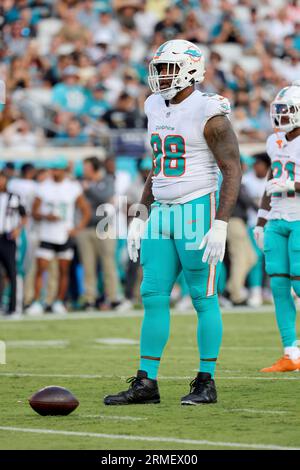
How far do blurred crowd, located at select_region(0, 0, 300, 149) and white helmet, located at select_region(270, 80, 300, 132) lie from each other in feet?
→ 26.5

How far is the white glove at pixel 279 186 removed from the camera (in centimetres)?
855

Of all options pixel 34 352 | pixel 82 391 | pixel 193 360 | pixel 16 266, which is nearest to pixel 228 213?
pixel 82 391

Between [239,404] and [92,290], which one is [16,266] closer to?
[92,290]

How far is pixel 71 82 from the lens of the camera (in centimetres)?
1772

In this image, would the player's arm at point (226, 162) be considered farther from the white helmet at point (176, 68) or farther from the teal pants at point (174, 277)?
the white helmet at point (176, 68)

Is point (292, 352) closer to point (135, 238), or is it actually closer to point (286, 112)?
point (286, 112)

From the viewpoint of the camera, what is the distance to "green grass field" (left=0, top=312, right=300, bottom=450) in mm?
5426

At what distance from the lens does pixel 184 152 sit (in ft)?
22.5

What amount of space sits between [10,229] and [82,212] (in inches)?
56.4

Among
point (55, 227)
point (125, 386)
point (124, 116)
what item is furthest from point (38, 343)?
point (124, 116)

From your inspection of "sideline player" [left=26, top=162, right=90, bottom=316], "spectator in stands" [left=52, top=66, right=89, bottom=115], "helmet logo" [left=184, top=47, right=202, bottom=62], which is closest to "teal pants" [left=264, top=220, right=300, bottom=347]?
"helmet logo" [left=184, top=47, right=202, bottom=62]

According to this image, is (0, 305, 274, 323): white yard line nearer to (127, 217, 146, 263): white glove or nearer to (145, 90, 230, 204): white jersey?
(127, 217, 146, 263): white glove

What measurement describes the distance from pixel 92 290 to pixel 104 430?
9.47m

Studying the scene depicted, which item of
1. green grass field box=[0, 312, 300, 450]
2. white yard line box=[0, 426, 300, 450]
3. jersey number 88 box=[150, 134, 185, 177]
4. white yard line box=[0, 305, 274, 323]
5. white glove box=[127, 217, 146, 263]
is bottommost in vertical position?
white yard line box=[0, 305, 274, 323]
